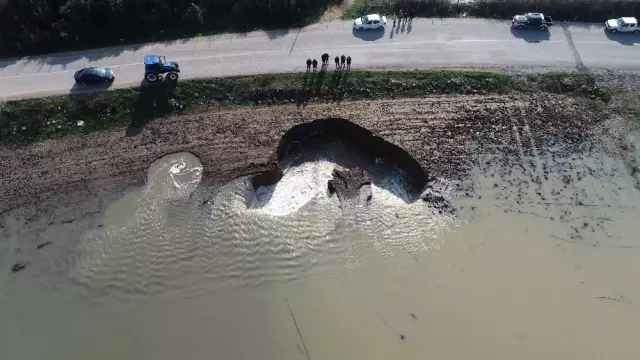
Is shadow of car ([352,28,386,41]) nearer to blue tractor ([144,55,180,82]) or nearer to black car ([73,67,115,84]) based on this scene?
blue tractor ([144,55,180,82])

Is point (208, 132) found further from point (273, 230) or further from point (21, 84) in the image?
point (21, 84)

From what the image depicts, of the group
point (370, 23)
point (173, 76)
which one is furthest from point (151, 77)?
point (370, 23)

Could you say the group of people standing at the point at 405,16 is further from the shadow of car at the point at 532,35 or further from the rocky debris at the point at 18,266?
the rocky debris at the point at 18,266

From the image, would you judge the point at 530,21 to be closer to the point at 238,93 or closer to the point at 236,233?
the point at 238,93

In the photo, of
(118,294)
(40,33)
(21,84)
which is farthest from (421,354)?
(40,33)

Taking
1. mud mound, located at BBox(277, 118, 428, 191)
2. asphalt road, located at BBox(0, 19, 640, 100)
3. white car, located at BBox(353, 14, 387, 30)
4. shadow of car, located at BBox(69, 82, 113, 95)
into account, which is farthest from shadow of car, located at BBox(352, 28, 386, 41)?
shadow of car, located at BBox(69, 82, 113, 95)
